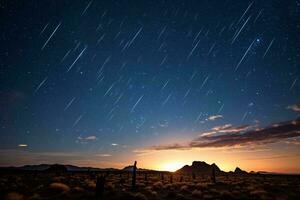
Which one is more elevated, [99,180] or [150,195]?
[99,180]

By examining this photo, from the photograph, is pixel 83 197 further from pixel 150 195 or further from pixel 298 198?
pixel 298 198

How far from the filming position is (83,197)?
680 inches

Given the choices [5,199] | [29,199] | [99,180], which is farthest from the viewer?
[99,180]

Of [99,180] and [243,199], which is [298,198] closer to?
[243,199]

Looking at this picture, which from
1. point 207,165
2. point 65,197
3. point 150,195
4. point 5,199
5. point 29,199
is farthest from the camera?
point 207,165

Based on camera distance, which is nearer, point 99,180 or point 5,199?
point 5,199

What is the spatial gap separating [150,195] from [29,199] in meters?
10.3

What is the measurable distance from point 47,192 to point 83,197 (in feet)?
13.4

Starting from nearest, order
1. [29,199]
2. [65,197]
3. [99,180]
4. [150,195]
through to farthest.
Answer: [29,199] → [65,197] → [99,180] → [150,195]

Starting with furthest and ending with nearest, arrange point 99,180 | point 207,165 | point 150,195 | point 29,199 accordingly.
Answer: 1. point 207,165
2. point 150,195
3. point 99,180
4. point 29,199

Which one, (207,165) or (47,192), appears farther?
(207,165)

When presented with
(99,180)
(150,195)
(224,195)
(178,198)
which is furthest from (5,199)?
(224,195)

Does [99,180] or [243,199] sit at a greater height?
[99,180]

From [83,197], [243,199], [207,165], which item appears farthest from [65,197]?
[207,165]
